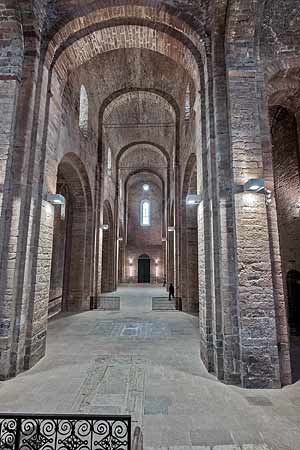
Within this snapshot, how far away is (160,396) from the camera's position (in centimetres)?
389

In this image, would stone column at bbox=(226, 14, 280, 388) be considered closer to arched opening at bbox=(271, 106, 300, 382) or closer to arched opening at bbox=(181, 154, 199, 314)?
arched opening at bbox=(271, 106, 300, 382)

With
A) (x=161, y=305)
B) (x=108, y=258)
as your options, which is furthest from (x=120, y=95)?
(x=161, y=305)

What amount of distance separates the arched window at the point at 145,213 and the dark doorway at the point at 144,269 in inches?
153

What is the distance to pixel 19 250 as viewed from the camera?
16.5ft

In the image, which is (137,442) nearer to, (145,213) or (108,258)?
(108,258)

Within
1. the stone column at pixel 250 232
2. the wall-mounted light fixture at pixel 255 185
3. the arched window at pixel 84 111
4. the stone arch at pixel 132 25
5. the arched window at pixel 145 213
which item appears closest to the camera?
the stone column at pixel 250 232

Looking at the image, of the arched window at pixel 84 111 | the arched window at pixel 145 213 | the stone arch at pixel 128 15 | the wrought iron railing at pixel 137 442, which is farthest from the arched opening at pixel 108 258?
the wrought iron railing at pixel 137 442

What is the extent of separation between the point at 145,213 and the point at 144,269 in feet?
21.5

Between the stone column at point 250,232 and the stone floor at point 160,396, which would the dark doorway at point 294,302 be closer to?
the stone floor at point 160,396

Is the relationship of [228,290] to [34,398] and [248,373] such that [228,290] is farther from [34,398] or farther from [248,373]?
[34,398]

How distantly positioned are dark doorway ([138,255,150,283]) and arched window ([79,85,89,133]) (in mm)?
19443

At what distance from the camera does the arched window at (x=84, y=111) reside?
1054 cm

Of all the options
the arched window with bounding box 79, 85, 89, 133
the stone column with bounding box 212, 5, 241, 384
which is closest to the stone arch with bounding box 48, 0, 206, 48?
the stone column with bounding box 212, 5, 241, 384

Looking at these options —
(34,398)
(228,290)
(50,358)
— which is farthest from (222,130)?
(50,358)
